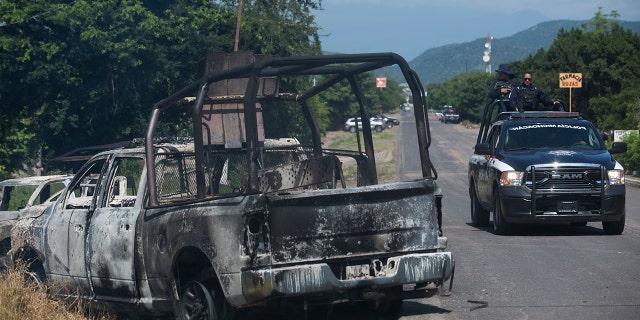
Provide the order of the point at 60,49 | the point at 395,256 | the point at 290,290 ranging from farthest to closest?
the point at 60,49
the point at 395,256
the point at 290,290

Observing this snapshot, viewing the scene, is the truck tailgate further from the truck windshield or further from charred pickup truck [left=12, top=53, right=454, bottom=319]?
the truck windshield

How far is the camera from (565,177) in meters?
14.2

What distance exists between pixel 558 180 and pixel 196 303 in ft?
25.9

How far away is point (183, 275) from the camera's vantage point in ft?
27.2

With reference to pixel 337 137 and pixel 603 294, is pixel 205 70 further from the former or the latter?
pixel 337 137

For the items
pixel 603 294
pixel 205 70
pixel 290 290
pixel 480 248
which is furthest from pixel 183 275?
pixel 205 70

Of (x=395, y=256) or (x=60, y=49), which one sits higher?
(x=60, y=49)

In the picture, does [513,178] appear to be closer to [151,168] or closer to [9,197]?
[9,197]

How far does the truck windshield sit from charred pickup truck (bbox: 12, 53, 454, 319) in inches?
238

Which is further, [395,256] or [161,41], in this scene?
[161,41]

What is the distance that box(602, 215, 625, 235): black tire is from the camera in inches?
577

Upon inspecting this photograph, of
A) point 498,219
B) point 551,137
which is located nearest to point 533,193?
point 498,219

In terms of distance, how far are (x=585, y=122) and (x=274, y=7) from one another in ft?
99.7

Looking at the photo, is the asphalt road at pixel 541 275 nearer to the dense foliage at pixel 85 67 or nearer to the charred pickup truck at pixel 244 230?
the charred pickup truck at pixel 244 230
